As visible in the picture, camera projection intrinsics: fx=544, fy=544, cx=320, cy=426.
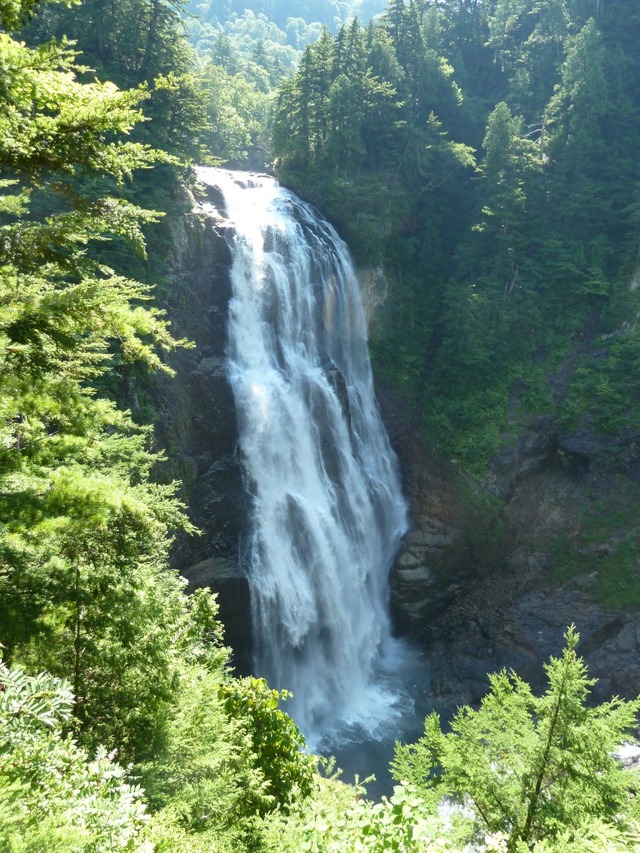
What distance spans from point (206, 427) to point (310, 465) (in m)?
4.22

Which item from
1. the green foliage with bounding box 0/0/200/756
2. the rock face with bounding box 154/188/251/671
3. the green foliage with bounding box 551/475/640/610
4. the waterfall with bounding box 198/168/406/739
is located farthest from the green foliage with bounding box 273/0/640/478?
the green foliage with bounding box 0/0/200/756

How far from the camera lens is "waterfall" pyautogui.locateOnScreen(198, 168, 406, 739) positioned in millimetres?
A: 18625

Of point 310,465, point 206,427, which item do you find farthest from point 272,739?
point 310,465

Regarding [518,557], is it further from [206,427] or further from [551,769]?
[551,769]

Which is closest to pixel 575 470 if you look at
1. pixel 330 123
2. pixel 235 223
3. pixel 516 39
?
pixel 235 223

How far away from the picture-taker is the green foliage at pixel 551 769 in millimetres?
6648

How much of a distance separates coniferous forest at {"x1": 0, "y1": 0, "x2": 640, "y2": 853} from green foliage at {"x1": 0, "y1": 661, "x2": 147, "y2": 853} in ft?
0.06

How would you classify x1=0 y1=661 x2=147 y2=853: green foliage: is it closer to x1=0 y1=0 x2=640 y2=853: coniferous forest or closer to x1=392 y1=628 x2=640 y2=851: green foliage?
x1=0 y1=0 x2=640 y2=853: coniferous forest

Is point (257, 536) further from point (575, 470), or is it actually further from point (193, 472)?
point (575, 470)

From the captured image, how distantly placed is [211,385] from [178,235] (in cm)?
617

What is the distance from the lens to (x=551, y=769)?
Result: 22.7ft

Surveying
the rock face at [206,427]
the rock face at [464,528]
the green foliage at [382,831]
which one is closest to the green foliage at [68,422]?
the green foliage at [382,831]

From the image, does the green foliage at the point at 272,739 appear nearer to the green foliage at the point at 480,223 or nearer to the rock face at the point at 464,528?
the rock face at the point at 464,528

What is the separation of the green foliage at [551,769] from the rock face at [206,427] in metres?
11.0
